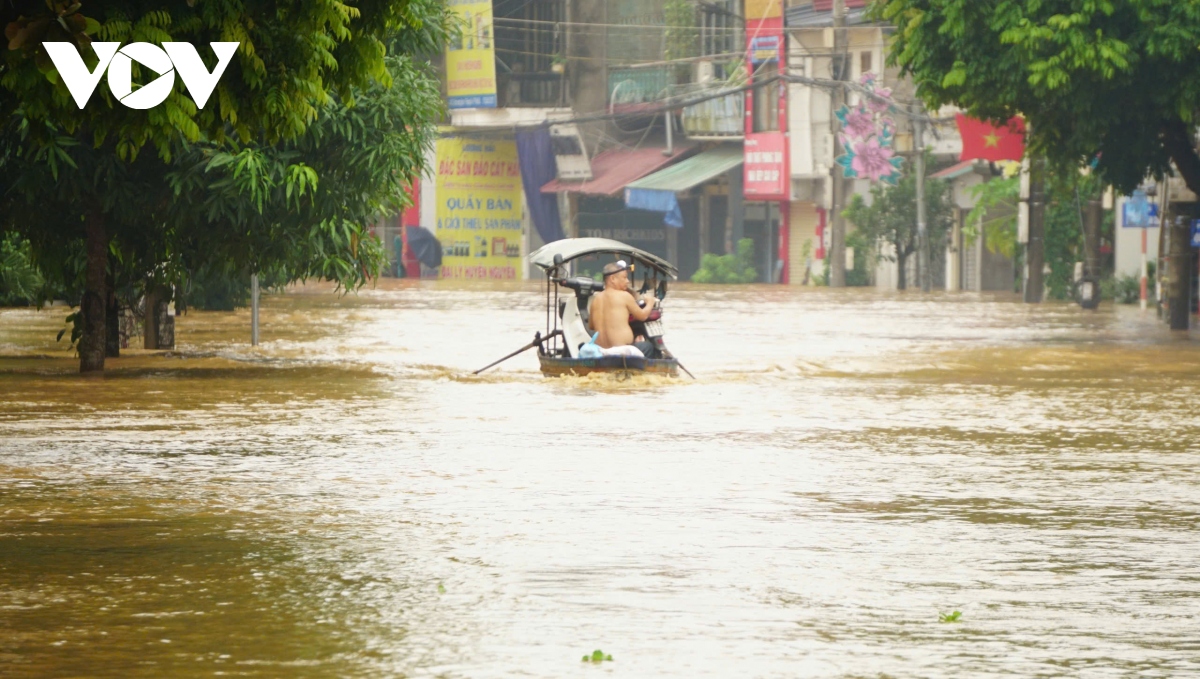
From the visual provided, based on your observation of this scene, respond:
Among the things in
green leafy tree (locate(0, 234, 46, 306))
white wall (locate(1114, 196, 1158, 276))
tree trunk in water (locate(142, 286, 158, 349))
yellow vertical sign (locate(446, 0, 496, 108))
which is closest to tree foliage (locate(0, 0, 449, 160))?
tree trunk in water (locate(142, 286, 158, 349))

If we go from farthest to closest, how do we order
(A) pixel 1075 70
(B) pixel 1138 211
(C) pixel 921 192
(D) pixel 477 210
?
1. (D) pixel 477 210
2. (C) pixel 921 192
3. (B) pixel 1138 211
4. (A) pixel 1075 70

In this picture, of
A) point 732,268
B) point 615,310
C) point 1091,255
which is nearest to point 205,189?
point 615,310

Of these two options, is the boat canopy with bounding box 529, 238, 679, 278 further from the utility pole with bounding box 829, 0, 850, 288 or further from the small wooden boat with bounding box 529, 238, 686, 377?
the utility pole with bounding box 829, 0, 850, 288

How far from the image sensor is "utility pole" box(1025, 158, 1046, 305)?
45.1 metres

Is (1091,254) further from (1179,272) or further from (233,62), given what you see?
(233,62)

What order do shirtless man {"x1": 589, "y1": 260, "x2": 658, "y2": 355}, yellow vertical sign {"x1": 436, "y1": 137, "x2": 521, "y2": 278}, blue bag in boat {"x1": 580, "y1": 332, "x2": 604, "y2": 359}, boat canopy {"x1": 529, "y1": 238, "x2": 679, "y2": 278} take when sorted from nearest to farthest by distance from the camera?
blue bag in boat {"x1": 580, "y1": 332, "x2": 604, "y2": 359} → shirtless man {"x1": 589, "y1": 260, "x2": 658, "y2": 355} → boat canopy {"x1": 529, "y1": 238, "x2": 679, "y2": 278} → yellow vertical sign {"x1": 436, "y1": 137, "x2": 521, "y2": 278}

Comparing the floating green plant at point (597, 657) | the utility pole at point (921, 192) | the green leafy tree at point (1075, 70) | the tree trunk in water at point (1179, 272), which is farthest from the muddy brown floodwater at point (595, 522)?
the utility pole at point (921, 192)

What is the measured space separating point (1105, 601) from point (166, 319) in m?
19.7

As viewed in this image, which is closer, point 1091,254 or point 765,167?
point 1091,254

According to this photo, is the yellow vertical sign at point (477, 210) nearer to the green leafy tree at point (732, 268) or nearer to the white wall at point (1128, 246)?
the green leafy tree at point (732, 268)

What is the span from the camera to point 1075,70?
28.0 metres

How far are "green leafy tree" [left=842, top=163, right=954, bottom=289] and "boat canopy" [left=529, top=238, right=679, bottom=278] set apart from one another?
31.6 m

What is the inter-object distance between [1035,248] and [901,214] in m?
9.28

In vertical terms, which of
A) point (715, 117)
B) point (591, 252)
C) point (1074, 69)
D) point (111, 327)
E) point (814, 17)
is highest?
point (814, 17)
